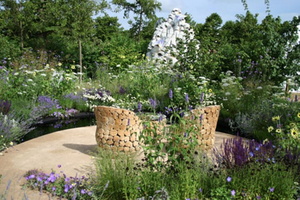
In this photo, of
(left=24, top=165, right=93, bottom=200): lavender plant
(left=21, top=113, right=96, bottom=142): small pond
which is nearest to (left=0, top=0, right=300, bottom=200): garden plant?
(left=24, top=165, right=93, bottom=200): lavender plant

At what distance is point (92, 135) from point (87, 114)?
9.14 feet

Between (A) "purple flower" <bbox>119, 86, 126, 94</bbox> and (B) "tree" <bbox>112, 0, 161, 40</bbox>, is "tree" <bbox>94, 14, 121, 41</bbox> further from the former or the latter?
(A) "purple flower" <bbox>119, 86, 126, 94</bbox>

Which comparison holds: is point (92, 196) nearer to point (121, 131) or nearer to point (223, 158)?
point (223, 158)

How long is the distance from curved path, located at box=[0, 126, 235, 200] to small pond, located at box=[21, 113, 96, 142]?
0.96 m

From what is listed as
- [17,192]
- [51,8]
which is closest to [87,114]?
[17,192]

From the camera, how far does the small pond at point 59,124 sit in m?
7.25

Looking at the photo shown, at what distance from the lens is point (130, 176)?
3404mm

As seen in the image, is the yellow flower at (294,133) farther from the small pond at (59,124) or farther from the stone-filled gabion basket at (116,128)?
the small pond at (59,124)

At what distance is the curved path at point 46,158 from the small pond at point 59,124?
956 mm

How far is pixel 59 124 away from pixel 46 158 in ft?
9.80

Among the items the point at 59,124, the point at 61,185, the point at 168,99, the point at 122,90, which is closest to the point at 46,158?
the point at 61,185

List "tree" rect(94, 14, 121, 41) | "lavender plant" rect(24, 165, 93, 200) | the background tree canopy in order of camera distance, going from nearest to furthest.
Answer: "lavender plant" rect(24, 165, 93, 200) → the background tree canopy → "tree" rect(94, 14, 121, 41)

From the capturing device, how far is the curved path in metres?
3.97

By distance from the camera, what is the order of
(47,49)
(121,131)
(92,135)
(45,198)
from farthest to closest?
1. (47,49)
2. (92,135)
3. (121,131)
4. (45,198)
